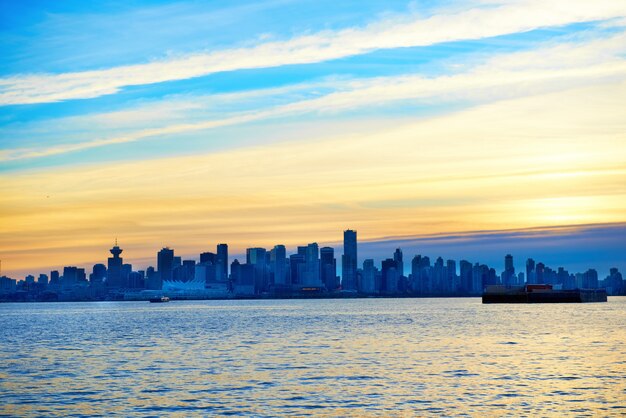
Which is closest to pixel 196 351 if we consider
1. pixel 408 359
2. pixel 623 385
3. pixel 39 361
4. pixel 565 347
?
pixel 39 361

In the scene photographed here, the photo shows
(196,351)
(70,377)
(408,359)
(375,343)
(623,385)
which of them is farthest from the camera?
(375,343)

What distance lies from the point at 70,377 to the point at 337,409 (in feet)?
96.5

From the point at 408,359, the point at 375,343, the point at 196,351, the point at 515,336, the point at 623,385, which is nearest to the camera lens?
the point at 623,385

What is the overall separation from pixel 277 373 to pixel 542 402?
2492cm

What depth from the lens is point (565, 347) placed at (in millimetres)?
98312

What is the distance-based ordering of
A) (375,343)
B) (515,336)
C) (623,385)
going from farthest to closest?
1. (515,336)
2. (375,343)
3. (623,385)

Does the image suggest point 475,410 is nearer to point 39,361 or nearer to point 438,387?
point 438,387

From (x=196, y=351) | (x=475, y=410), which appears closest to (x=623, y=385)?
(x=475, y=410)

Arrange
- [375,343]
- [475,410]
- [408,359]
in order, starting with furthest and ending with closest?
[375,343] → [408,359] → [475,410]

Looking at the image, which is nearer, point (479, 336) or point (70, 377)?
point (70, 377)

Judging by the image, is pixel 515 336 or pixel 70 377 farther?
pixel 515 336

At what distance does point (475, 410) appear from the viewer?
170 feet

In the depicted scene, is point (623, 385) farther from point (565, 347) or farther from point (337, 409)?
point (565, 347)

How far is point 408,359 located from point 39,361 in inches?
1495
